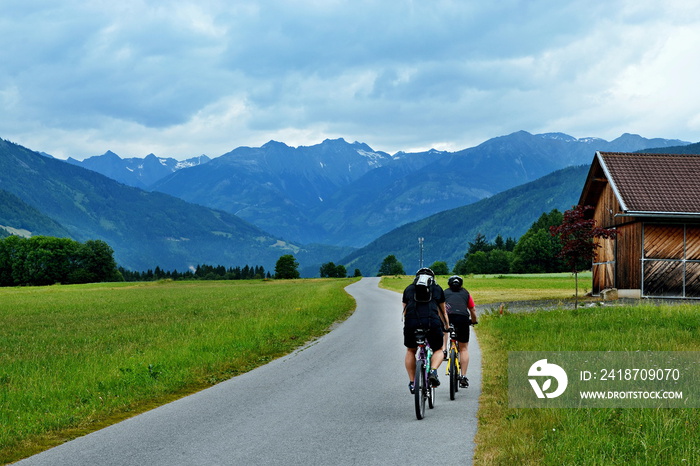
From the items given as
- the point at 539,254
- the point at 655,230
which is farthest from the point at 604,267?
the point at 539,254

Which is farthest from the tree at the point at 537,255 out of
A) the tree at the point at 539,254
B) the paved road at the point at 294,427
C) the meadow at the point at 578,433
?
the paved road at the point at 294,427

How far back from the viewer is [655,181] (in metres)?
33.9

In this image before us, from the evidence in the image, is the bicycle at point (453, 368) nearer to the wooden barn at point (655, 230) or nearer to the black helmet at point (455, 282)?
the black helmet at point (455, 282)

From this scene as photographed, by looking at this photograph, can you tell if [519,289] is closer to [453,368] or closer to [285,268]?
[453,368]

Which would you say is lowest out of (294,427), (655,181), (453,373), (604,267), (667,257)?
(294,427)

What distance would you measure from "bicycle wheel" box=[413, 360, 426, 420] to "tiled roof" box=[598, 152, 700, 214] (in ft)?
86.7

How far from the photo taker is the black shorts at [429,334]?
30.7 ft

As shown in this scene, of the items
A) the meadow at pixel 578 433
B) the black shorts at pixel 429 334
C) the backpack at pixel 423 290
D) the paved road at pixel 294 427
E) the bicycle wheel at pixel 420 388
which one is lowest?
the paved road at pixel 294 427

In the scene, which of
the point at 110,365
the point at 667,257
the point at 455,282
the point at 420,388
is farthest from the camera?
the point at 667,257

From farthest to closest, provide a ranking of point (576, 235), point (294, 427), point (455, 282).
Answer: point (576, 235)
point (455, 282)
point (294, 427)

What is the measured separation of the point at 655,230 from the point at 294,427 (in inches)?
1161

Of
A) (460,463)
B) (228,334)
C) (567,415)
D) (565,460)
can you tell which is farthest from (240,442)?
(228,334)

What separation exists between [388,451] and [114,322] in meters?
25.4

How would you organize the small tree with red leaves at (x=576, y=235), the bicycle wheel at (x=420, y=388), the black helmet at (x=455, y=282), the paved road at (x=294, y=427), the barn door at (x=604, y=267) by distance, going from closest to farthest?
the paved road at (x=294, y=427)
the bicycle wheel at (x=420, y=388)
the black helmet at (x=455, y=282)
the small tree with red leaves at (x=576, y=235)
the barn door at (x=604, y=267)
